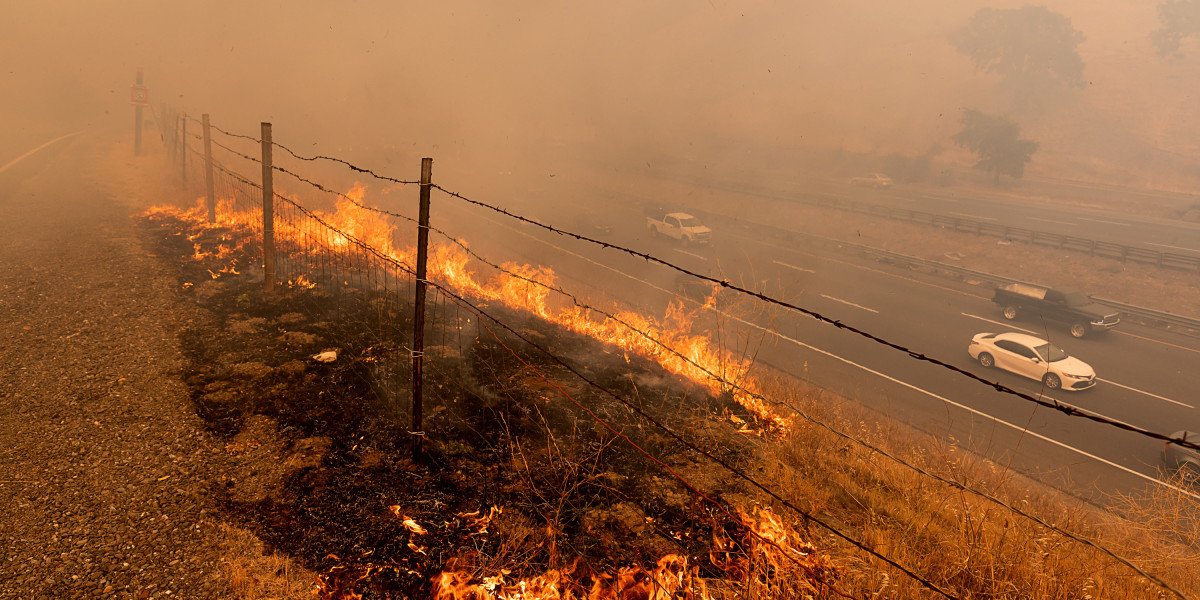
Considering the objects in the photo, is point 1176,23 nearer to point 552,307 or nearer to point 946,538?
point 552,307

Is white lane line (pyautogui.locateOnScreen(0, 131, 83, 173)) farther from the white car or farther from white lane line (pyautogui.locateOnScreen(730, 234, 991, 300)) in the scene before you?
the white car

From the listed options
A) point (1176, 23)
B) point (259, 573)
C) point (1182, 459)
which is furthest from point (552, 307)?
point (1176, 23)

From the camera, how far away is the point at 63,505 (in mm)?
4793

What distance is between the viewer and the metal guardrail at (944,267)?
2138cm

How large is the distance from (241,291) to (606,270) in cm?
1687

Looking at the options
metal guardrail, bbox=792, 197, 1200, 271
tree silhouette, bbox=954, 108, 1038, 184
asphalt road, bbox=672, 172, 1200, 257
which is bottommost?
metal guardrail, bbox=792, 197, 1200, 271

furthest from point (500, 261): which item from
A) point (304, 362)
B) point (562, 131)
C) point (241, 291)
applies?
point (562, 131)

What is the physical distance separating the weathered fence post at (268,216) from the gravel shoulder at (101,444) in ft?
4.52

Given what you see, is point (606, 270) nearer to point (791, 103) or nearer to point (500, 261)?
point (500, 261)

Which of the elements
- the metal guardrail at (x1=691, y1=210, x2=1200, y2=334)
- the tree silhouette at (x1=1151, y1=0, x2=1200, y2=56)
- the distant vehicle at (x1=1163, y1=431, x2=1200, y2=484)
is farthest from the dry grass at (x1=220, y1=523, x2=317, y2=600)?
the tree silhouette at (x1=1151, y1=0, x2=1200, y2=56)

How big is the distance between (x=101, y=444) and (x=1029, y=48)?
80071 millimetres

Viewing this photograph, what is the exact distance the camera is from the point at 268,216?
32.3ft

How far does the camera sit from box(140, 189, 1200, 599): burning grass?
4.46 m

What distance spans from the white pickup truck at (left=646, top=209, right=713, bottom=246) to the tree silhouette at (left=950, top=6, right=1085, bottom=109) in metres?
53.7
